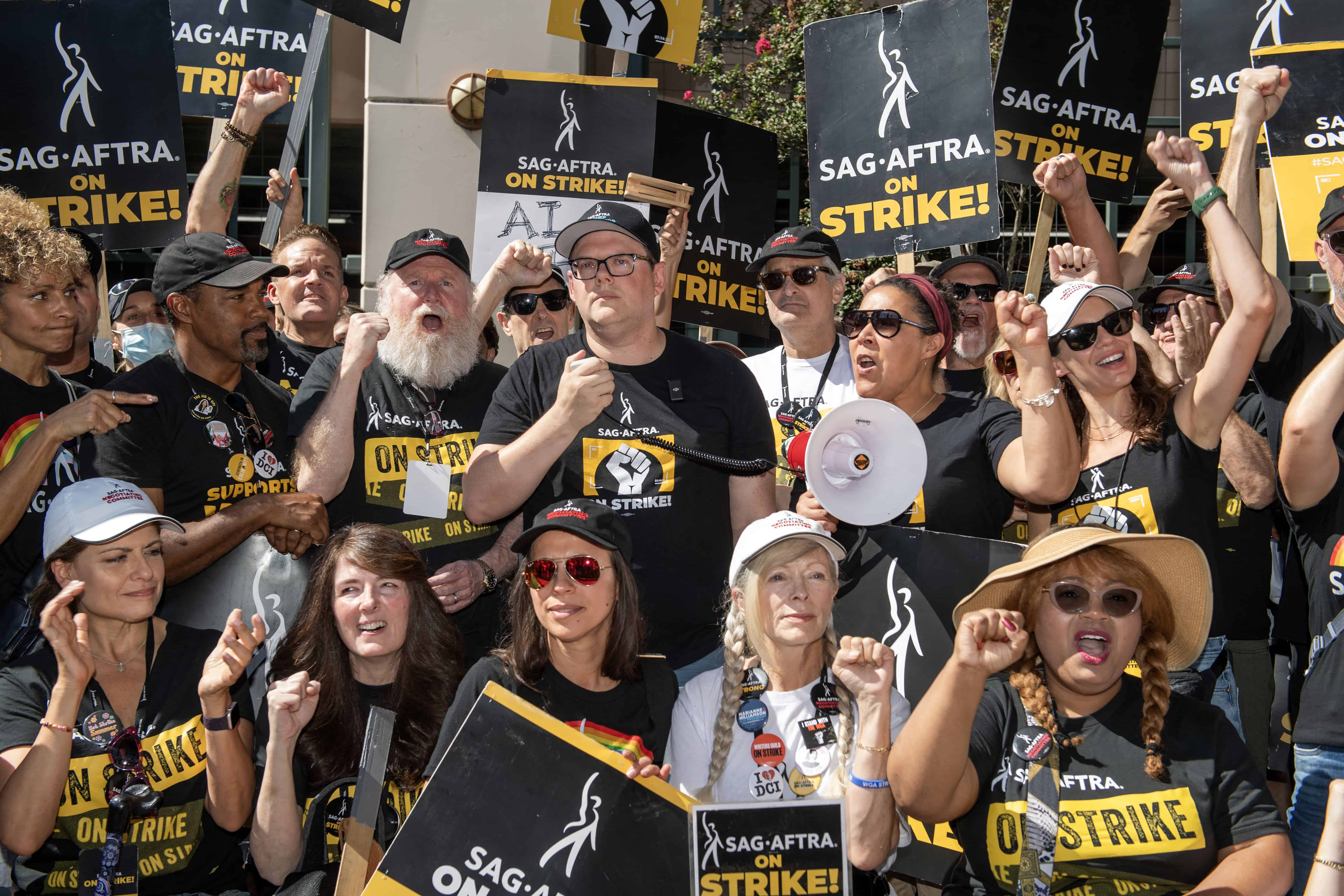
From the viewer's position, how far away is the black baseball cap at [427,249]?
4.75m

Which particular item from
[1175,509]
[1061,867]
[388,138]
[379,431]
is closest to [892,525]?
[1175,509]

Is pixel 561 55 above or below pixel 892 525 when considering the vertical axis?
above

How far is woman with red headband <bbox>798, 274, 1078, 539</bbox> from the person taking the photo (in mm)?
3645

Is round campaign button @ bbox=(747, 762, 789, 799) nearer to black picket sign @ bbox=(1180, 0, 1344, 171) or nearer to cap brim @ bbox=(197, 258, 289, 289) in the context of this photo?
cap brim @ bbox=(197, 258, 289, 289)

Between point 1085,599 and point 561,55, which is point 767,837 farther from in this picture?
point 561,55

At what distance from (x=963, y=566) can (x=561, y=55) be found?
4862 mm

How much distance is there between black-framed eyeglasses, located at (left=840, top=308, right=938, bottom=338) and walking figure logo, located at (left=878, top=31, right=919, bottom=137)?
1.68 m

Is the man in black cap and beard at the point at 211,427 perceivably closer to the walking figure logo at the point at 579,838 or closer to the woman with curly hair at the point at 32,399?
the woman with curly hair at the point at 32,399

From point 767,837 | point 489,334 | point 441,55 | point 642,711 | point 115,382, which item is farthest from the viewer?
point 441,55

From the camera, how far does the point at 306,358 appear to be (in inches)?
205

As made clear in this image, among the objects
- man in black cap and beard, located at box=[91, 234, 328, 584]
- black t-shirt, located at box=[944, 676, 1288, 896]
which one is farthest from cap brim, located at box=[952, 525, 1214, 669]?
man in black cap and beard, located at box=[91, 234, 328, 584]

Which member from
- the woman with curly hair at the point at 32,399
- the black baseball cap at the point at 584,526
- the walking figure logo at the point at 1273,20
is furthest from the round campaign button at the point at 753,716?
the walking figure logo at the point at 1273,20

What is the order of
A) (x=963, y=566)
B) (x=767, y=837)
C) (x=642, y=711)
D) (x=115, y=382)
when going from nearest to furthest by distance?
1. (x=767, y=837)
2. (x=642, y=711)
3. (x=963, y=566)
4. (x=115, y=382)

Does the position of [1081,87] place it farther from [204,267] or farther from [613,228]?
[204,267]
